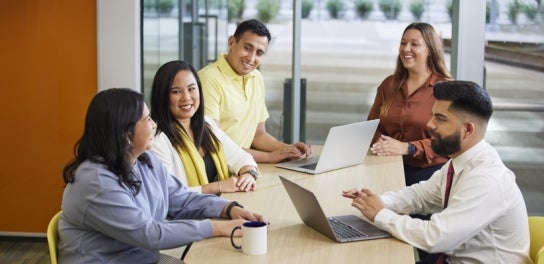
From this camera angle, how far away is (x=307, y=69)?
568 cm

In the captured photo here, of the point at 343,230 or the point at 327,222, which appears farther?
the point at 343,230

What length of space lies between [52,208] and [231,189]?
7.27ft

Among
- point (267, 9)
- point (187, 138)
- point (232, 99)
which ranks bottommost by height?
point (187, 138)

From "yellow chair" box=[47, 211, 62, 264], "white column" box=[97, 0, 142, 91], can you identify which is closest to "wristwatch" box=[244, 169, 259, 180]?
"yellow chair" box=[47, 211, 62, 264]

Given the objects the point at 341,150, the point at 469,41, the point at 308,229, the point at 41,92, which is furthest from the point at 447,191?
the point at 41,92

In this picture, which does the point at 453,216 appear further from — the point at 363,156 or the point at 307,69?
the point at 307,69

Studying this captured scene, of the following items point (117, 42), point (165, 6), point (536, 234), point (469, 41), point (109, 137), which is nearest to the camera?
point (109, 137)

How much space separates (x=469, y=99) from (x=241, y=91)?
64.6 inches

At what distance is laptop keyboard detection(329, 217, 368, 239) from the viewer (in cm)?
291

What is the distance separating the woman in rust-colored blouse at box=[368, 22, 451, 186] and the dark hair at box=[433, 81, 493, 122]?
1.31m

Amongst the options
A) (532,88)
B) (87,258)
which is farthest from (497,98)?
(87,258)

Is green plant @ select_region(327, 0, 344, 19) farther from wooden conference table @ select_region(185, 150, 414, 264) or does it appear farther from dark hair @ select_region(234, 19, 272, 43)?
wooden conference table @ select_region(185, 150, 414, 264)

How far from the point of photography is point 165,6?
5.73 metres

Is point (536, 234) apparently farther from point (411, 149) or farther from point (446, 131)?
point (411, 149)
